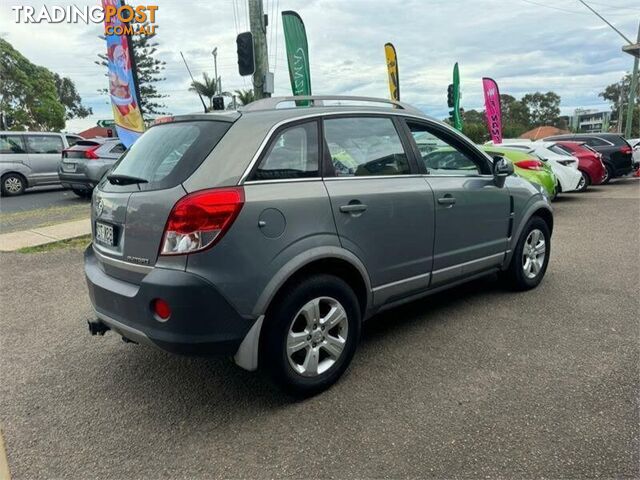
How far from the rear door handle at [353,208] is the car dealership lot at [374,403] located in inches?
42.7

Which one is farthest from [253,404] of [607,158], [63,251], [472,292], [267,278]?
[607,158]

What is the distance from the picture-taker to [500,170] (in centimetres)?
421

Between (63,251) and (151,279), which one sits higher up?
(151,279)

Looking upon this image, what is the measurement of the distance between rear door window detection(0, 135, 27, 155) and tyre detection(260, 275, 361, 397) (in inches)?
568

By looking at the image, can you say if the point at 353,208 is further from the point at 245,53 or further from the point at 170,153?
the point at 245,53

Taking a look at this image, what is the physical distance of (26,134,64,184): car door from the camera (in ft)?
47.4

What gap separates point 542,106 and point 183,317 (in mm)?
88433

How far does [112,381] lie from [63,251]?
4386mm

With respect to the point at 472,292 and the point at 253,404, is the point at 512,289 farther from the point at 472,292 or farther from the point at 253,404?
the point at 253,404

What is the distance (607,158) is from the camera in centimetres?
1562

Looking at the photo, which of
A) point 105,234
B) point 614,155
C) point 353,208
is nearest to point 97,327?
point 105,234

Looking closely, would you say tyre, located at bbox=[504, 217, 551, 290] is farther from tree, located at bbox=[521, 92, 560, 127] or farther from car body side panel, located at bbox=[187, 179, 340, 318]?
tree, located at bbox=[521, 92, 560, 127]

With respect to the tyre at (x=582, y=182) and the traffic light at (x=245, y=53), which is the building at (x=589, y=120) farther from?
the traffic light at (x=245, y=53)

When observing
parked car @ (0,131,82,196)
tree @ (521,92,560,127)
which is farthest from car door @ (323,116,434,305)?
tree @ (521,92,560,127)
